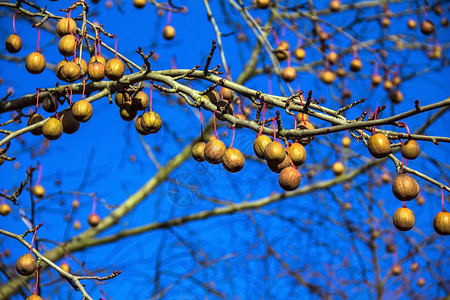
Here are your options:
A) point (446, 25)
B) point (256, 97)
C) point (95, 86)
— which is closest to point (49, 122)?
point (95, 86)

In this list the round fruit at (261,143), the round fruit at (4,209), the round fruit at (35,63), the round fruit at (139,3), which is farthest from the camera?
the round fruit at (4,209)

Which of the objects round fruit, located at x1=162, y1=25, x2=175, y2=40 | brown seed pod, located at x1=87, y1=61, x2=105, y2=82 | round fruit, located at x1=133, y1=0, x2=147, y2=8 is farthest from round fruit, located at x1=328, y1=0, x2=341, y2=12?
brown seed pod, located at x1=87, y1=61, x2=105, y2=82

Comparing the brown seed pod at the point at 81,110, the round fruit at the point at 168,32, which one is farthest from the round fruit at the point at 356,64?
the brown seed pod at the point at 81,110

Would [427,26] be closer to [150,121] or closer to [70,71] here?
[150,121]

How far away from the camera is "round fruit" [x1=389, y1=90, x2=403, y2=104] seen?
4.43m

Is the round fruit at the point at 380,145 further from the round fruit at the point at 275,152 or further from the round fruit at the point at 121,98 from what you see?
the round fruit at the point at 121,98

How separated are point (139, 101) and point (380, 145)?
3.21 feet

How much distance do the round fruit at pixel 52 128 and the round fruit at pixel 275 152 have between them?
844 mm

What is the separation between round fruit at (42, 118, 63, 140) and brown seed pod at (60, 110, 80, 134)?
57mm

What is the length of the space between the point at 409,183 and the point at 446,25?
4181mm

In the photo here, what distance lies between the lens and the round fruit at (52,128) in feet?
6.38

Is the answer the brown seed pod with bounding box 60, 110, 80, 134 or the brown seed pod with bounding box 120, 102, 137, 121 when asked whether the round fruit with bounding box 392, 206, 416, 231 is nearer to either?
the brown seed pod with bounding box 120, 102, 137, 121

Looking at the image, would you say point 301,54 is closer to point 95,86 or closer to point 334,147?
point 334,147

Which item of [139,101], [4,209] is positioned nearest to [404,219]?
[139,101]
